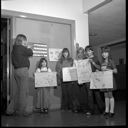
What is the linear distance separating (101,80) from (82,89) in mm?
565

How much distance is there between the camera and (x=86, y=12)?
4934 mm

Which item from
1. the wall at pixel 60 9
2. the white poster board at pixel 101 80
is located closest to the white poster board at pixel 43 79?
the white poster board at pixel 101 80

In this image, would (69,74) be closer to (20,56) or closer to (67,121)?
(20,56)

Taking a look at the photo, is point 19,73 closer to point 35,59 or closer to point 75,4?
point 35,59

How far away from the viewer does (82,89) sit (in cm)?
382

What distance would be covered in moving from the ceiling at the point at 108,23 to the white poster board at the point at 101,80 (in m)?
2.20

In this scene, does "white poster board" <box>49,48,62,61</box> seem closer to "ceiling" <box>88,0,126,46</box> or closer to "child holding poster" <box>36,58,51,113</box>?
"child holding poster" <box>36,58,51,113</box>

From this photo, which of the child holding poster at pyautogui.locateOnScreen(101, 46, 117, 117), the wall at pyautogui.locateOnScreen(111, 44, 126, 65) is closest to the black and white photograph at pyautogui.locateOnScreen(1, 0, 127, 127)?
the child holding poster at pyautogui.locateOnScreen(101, 46, 117, 117)

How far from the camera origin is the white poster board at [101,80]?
3.24 metres

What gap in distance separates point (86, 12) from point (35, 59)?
5.54ft

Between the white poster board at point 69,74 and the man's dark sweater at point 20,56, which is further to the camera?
the white poster board at point 69,74

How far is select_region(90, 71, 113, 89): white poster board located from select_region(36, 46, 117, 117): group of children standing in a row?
82mm

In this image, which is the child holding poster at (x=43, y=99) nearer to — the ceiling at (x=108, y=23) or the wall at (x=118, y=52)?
the ceiling at (x=108, y=23)

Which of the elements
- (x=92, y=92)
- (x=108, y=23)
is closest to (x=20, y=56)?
(x=92, y=92)
